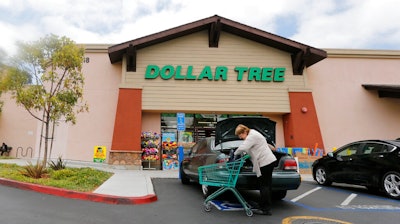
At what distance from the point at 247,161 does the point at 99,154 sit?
10506mm

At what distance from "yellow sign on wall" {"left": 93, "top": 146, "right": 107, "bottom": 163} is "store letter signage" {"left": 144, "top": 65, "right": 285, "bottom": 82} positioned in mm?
4224

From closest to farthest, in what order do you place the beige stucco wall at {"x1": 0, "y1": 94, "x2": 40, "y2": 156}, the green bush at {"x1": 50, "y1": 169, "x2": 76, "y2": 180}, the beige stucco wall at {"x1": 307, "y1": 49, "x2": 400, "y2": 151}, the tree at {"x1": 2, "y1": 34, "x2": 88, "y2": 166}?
the green bush at {"x1": 50, "y1": 169, "x2": 76, "y2": 180} < the tree at {"x1": 2, "y1": 34, "x2": 88, "y2": 166} < the beige stucco wall at {"x1": 307, "y1": 49, "x2": 400, "y2": 151} < the beige stucco wall at {"x1": 0, "y1": 94, "x2": 40, "y2": 156}

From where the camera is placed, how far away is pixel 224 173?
5.49m

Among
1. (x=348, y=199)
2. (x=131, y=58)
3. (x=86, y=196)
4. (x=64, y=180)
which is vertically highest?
(x=131, y=58)

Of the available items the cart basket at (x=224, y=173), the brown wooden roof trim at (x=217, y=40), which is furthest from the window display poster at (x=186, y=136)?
the cart basket at (x=224, y=173)

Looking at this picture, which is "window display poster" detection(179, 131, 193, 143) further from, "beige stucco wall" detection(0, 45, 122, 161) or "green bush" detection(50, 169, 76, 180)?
"green bush" detection(50, 169, 76, 180)

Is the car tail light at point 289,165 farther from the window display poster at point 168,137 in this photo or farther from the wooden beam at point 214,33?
the wooden beam at point 214,33

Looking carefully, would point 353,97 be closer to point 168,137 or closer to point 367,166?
point 367,166

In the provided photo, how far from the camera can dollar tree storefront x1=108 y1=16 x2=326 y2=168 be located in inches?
569

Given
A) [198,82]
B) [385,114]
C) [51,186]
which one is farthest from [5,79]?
[385,114]

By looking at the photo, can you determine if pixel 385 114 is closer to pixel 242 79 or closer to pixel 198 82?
pixel 242 79

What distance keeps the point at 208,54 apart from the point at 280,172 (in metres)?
10.5

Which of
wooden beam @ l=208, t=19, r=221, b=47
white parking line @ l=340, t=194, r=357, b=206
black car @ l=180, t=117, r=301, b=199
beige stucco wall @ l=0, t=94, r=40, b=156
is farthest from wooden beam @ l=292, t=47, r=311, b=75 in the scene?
beige stucco wall @ l=0, t=94, r=40, b=156

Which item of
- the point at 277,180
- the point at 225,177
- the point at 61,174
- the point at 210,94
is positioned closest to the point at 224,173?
the point at 225,177
